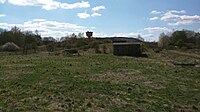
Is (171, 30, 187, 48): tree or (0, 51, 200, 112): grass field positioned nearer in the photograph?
(0, 51, 200, 112): grass field

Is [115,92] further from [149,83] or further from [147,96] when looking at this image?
[149,83]

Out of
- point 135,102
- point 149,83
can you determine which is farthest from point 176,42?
point 135,102

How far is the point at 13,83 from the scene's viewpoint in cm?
1562

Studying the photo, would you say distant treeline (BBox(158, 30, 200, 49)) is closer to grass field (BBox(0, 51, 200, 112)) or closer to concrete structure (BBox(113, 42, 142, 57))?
concrete structure (BBox(113, 42, 142, 57))

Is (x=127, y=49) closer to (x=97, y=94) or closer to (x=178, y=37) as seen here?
(x=97, y=94)

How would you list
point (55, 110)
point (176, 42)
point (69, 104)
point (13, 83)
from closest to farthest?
point (55, 110)
point (69, 104)
point (13, 83)
point (176, 42)

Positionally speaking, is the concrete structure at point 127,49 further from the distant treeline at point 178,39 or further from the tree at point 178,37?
the tree at point 178,37

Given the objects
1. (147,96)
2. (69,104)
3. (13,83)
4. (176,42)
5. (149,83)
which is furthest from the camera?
(176,42)

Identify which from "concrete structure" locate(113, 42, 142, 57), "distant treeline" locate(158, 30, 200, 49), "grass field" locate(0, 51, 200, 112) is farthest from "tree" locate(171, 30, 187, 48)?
"grass field" locate(0, 51, 200, 112)

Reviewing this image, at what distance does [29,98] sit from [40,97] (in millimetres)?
472

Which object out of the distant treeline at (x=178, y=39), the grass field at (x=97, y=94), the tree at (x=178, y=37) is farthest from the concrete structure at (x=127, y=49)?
the tree at (x=178, y=37)

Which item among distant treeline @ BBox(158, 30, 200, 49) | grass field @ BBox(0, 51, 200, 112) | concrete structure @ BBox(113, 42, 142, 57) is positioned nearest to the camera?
grass field @ BBox(0, 51, 200, 112)

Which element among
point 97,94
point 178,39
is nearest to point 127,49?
point 97,94

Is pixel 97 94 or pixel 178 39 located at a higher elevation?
pixel 178 39
